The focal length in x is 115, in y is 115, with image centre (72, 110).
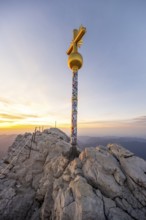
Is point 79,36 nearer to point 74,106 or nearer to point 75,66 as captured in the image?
point 75,66

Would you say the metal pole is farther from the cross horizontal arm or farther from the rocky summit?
the cross horizontal arm

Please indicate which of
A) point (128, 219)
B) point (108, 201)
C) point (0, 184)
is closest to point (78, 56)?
point (108, 201)

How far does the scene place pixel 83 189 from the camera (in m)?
10.9

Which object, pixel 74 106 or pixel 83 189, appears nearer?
pixel 83 189

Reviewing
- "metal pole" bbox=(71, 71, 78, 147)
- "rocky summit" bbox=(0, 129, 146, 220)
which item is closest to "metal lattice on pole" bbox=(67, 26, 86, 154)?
"metal pole" bbox=(71, 71, 78, 147)

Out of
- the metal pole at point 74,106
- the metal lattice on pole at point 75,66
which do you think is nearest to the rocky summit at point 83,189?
the metal pole at point 74,106

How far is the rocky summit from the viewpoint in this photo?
9.98 m

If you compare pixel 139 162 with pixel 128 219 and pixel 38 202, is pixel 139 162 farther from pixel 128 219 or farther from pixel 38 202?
pixel 38 202

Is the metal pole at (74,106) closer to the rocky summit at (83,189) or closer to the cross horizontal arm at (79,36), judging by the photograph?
the rocky summit at (83,189)

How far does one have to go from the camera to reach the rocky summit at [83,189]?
9984 mm

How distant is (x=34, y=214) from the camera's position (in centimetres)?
1488

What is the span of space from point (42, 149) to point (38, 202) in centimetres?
1006

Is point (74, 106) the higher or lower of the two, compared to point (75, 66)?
lower

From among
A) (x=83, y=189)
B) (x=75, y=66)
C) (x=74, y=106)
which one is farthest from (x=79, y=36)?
(x=83, y=189)
